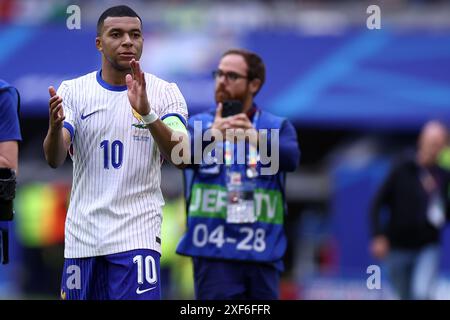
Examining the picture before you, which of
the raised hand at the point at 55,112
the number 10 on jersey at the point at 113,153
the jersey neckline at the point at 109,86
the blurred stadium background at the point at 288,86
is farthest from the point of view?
the blurred stadium background at the point at 288,86

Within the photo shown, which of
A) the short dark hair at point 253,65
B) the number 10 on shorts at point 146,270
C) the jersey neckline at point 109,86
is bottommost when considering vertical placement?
the number 10 on shorts at point 146,270

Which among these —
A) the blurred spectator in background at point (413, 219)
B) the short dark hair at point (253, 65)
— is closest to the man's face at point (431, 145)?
the blurred spectator in background at point (413, 219)

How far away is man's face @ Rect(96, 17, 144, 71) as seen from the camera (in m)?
7.17

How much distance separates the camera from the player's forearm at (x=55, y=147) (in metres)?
6.92

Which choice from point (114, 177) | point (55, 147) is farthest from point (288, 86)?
point (55, 147)

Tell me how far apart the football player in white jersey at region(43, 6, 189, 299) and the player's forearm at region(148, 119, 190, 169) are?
0.01m

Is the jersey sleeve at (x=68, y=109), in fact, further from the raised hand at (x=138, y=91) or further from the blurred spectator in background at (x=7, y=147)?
the raised hand at (x=138, y=91)

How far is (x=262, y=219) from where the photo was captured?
29.4 feet

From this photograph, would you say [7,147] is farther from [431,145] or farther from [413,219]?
[431,145]

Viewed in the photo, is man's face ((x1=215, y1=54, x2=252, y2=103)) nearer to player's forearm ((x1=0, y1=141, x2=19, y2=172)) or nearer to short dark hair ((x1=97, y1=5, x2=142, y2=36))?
short dark hair ((x1=97, y1=5, x2=142, y2=36))

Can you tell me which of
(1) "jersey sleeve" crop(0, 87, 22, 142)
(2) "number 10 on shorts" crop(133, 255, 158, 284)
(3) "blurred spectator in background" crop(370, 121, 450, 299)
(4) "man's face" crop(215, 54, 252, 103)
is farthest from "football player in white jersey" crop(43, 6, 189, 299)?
(3) "blurred spectator in background" crop(370, 121, 450, 299)

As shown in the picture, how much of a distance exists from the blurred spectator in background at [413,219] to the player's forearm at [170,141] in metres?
5.07

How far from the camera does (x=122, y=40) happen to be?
717 cm
